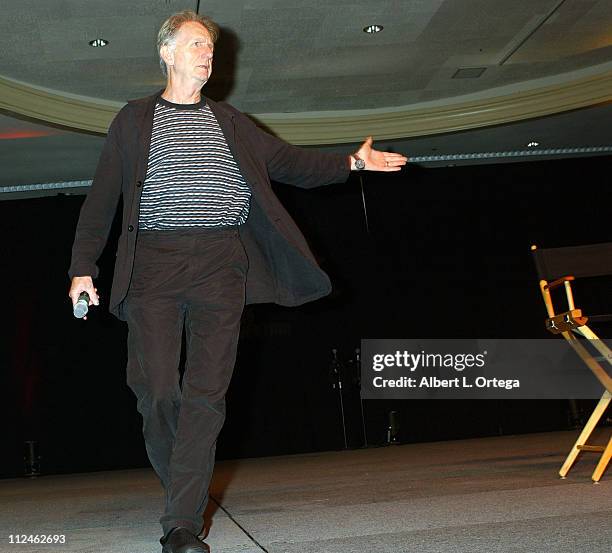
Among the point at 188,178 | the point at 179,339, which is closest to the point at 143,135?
the point at 188,178

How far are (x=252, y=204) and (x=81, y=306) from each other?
0.56m

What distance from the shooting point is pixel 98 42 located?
563 centimetres

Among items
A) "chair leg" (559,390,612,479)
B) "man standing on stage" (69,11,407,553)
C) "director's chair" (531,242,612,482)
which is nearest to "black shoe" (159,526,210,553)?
"man standing on stage" (69,11,407,553)

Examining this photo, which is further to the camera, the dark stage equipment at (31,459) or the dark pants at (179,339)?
the dark stage equipment at (31,459)

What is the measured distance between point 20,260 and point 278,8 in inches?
142

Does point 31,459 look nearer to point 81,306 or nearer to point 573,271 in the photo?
point 573,271

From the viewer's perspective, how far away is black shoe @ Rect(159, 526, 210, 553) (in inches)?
74.6

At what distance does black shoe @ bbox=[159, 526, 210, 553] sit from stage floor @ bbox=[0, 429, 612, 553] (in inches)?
5.8

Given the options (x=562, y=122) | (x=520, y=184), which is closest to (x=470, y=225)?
Result: (x=520, y=184)

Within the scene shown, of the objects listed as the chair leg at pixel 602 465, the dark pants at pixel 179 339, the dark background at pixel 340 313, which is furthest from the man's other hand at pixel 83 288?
the dark background at pixel 340 313

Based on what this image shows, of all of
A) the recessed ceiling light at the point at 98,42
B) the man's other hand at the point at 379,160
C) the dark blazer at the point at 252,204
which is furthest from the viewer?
the recessed ceiling light at the point at 98,42

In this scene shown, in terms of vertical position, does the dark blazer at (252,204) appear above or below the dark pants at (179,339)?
above

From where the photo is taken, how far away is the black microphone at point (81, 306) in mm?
1986

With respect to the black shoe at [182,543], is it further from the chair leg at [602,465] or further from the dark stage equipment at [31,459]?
the dark stage equipment at [31,459]
